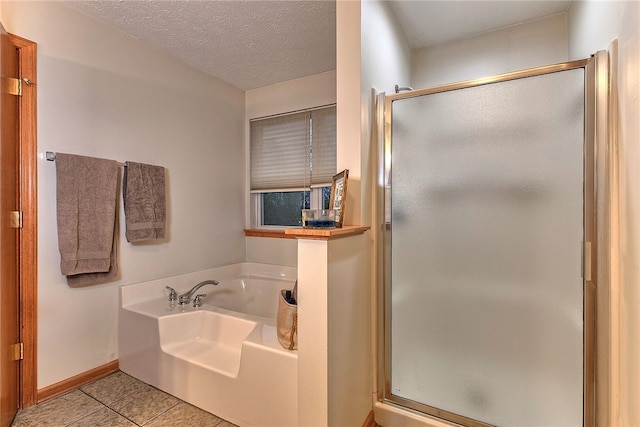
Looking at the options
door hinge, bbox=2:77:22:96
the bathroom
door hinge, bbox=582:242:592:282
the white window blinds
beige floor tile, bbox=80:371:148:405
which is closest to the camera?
the bathroom

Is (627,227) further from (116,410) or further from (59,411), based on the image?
(59,411)

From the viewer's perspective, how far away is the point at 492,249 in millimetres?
1431

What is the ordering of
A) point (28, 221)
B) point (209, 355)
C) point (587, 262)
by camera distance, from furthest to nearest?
point (209, 355) → point (28, 221) → point (587, 262)

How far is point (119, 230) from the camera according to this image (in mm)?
2152

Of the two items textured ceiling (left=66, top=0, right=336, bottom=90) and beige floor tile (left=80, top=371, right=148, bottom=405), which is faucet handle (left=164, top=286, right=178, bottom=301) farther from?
textured ceiling (left=66, top=0, right=336, bottom=90)

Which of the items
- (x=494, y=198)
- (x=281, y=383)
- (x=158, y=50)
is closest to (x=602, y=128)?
(x=494, y=198)

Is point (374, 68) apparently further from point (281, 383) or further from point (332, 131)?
point (281, 383)

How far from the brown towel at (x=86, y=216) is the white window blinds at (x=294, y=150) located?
142 centimetres

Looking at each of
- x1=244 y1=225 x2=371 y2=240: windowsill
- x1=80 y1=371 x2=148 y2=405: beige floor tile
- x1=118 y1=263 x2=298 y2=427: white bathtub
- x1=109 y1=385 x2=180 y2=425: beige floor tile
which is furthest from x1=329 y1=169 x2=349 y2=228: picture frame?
x1=80 y1=371 x2=148 y2=405: beige floor tile

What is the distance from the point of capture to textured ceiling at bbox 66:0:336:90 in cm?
193

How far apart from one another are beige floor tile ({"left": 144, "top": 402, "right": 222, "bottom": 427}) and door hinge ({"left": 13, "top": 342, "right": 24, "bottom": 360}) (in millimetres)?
853

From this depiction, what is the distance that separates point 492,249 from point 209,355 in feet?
5.78

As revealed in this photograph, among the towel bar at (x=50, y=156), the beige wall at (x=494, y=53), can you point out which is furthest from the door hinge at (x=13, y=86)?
the beige wall at (x=494, y=53)

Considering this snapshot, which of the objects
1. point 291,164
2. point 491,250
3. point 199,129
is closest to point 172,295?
point 199,129
